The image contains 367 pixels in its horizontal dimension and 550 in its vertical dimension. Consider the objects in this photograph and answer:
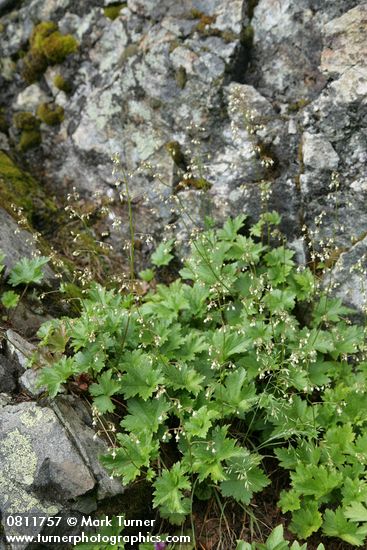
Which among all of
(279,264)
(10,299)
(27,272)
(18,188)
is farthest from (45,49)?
(279,264)

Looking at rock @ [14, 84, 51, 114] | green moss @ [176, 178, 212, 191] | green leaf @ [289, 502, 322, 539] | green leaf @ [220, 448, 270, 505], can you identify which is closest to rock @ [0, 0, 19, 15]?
rock @ [14, 84, 51, 114]

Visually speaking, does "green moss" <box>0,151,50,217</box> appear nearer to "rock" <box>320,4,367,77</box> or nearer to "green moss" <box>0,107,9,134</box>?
"green moss" <box>0,107,9,134</box>

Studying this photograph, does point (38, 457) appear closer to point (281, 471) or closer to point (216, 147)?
point (281, 471)

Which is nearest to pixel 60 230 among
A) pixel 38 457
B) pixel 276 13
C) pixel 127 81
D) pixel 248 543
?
pixel 127 81

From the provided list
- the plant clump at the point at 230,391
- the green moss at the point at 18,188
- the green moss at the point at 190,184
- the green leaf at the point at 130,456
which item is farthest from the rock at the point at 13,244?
the green leaf at the point at 130,456

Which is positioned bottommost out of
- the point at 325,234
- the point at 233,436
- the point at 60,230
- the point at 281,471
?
the point at 281,471
